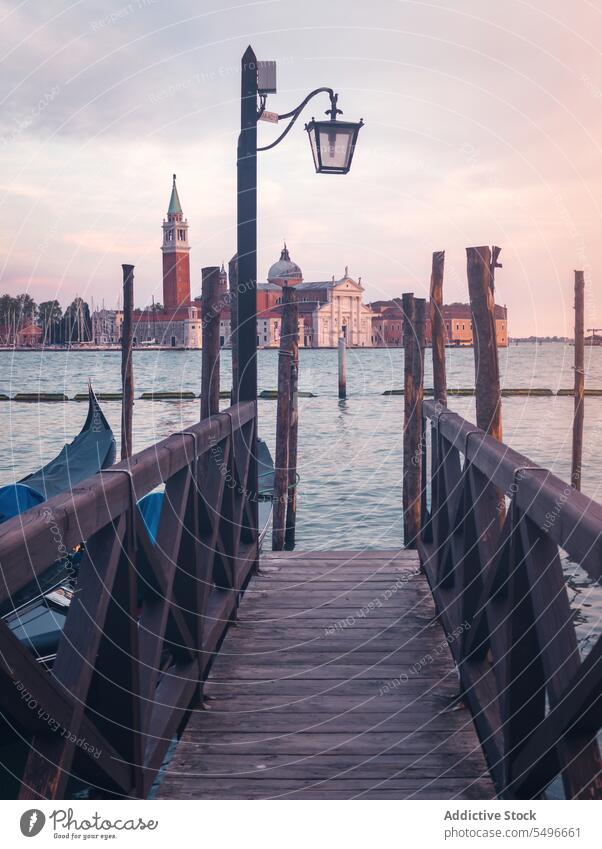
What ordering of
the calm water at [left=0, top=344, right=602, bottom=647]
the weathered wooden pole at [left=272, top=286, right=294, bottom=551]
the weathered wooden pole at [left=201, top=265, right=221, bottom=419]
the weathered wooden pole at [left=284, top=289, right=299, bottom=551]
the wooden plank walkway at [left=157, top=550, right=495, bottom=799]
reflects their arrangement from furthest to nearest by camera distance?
the calm water at [left=0, top=344, right=602, bottom=647], the weathered wooden pole at [left=201, top=265, right=221, bottom=419], the weathered wooden pole at [left=284, top=289, right=299, bottom=551], the weathered wooden pole at [left=272, top=286, right=294, bottom=551], the wooden plank walkway at [left=157, top=550, right=495, bottom=799]

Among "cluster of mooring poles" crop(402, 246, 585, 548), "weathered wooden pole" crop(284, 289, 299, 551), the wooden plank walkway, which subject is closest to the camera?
the wooden plank walkway

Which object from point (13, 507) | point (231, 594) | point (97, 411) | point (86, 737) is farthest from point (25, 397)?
point (86, 737)

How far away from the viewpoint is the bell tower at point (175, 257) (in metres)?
100

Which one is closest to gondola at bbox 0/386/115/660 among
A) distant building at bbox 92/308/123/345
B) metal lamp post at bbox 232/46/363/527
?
metal lamp post at bbox 232/46/363/527

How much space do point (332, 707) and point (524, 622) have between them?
1506 millimetres

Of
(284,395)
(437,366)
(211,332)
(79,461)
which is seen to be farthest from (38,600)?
(79,461)

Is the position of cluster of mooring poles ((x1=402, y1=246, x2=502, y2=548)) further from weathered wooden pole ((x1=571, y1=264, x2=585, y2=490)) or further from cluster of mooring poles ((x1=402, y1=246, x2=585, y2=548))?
weathered wooden pole ((x1=571, y1=264, x2=585, y2=490))

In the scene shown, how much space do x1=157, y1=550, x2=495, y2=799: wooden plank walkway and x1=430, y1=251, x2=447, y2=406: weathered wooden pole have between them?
322 centimetres

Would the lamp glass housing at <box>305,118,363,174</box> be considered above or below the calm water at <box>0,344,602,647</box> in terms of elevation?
above

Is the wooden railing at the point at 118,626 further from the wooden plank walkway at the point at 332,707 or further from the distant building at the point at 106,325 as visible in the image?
the distant building at the point at 106,325

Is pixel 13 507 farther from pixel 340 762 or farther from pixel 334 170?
pixel 340 762

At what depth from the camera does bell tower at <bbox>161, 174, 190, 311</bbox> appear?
100250mm

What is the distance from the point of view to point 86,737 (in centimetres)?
210

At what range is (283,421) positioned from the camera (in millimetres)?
8812
